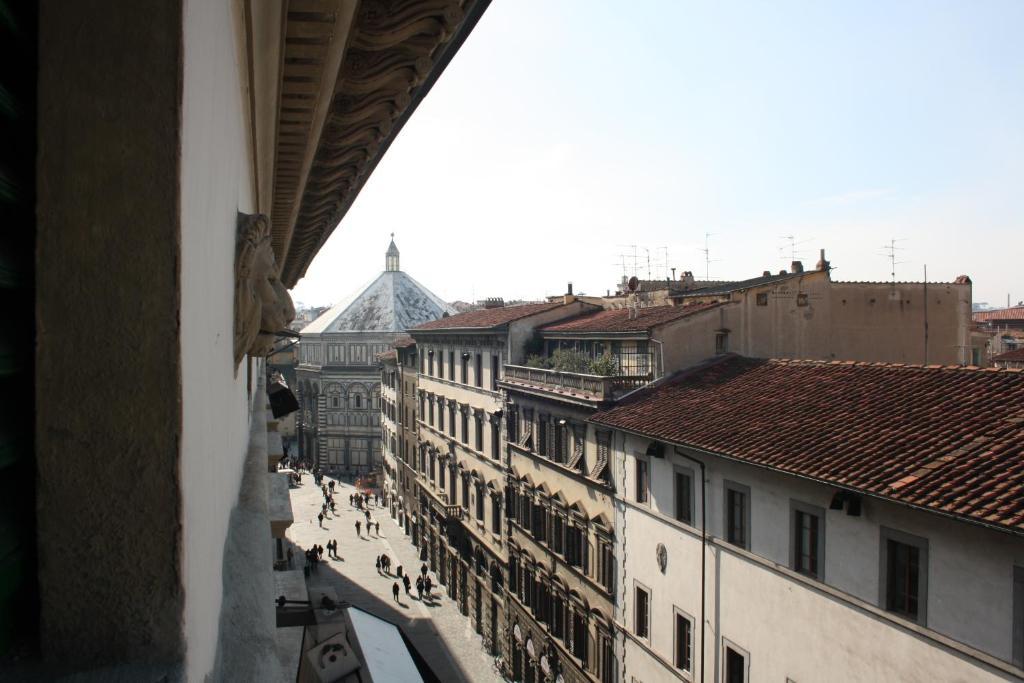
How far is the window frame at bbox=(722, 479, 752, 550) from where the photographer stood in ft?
52.7

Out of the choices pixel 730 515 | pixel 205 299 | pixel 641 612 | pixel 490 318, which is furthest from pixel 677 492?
pixel 490 318

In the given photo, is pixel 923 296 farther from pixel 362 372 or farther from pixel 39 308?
pixel 362 372

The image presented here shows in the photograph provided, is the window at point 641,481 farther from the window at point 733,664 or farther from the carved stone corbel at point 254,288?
the carved stone corbel at point 254,288

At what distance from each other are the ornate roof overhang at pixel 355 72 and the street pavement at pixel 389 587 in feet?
43.5

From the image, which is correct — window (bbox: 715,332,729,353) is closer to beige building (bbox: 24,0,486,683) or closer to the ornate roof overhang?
the ornate roof overhang

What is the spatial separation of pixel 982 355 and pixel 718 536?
23577 mm

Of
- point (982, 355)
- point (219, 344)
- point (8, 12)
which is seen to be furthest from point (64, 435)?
point (982, 355)

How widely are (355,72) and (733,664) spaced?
585 inches

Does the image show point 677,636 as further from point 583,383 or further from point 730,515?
point 583,383

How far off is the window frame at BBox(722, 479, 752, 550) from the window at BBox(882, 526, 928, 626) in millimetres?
3499

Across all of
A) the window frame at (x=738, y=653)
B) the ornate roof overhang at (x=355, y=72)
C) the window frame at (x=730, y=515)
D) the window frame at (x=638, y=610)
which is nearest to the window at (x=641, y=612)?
the window frame at (x=638, y=610)

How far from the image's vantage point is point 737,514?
16.6 m

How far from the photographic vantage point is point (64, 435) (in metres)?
1.60

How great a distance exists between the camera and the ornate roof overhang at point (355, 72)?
428 cm
